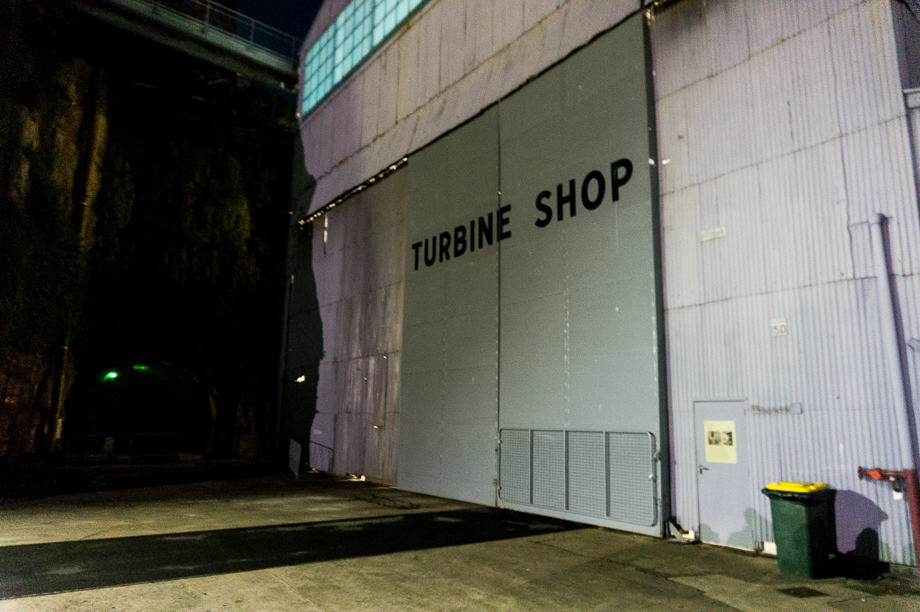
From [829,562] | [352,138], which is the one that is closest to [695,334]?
[829,562]

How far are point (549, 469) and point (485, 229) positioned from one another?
18.3 ft

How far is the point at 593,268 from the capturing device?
1078 cm

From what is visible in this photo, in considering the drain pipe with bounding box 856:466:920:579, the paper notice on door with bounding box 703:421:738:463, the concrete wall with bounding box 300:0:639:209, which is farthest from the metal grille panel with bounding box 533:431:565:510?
the concrete wall with bounding box 300:0:639:209

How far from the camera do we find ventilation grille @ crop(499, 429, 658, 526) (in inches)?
372

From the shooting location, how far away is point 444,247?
14578mm

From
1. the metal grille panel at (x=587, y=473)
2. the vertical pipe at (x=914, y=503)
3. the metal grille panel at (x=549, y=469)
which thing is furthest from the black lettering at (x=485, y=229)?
the vertical pipe at (x=914, y=503)

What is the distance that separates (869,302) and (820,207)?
1.48 metres

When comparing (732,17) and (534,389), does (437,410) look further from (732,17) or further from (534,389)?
(732,17)

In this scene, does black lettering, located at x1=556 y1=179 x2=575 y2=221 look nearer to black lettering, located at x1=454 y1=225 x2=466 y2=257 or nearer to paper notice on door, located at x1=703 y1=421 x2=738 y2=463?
black lettering, located at x1=454 y1=225 x2=466 y2=257

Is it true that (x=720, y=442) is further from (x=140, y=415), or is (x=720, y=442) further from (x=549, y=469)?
(x=140, y=415)

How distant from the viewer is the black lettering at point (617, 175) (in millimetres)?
10383

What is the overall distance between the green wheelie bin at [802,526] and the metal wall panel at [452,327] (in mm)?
6182

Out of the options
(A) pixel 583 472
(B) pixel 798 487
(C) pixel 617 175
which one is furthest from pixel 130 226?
(B) pixel 798 487

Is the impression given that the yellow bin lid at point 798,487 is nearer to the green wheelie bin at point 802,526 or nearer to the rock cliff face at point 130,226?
the green wheelie bin at point 802,526
